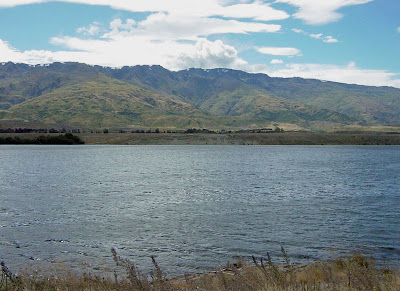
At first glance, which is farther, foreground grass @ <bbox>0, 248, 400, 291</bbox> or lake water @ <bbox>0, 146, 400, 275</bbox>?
lake water @ <bbox>0, 146, 400, 275</bbox>

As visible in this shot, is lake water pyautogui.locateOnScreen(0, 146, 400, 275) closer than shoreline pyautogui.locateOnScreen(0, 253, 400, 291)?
No

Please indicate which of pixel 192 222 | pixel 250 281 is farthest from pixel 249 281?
pixel 192 222

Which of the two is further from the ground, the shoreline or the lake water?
the shoreline

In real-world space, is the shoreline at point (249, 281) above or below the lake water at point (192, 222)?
above

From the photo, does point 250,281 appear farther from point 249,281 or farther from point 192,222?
point 192,222

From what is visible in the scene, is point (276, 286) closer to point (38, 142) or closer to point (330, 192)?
point (330, 192)

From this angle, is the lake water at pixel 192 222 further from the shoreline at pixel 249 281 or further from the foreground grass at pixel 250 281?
the foreground grass at pixel 250 281

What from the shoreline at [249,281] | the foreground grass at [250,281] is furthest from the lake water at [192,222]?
the foreground grass at [250,281]

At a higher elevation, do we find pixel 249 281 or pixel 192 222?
pixel 249 281

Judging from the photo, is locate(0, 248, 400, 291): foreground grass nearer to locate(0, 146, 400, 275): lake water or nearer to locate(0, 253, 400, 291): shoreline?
locate(0, 253, 400, 291): shoreline

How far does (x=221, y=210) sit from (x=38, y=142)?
7058 inches

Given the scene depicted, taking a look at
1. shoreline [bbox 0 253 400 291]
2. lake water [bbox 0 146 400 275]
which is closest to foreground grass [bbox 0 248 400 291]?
shoreline [bbox 0 253 400 291]

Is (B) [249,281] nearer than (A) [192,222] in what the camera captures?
Yes

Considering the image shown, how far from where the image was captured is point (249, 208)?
39.9m
